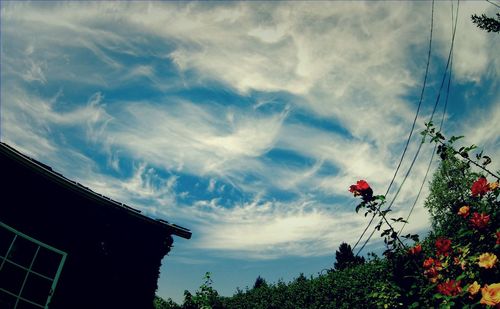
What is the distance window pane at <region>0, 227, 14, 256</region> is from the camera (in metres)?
5.14

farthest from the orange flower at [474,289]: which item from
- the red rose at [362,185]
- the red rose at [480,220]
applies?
the red rose at [362,185]

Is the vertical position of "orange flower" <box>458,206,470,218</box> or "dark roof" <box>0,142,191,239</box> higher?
"dark roof" <box>0,142,191,239</box>

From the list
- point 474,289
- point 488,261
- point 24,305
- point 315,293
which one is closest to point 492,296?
point 474,289

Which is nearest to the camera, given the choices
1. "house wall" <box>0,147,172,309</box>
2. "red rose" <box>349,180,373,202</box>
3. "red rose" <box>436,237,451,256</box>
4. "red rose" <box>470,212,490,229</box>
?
"red rose" <box>470,212,490,229</box>

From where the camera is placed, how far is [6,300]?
5.05 m

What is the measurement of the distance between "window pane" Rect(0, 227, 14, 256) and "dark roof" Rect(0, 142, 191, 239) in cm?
118

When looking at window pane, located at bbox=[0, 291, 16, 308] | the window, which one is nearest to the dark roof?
the window

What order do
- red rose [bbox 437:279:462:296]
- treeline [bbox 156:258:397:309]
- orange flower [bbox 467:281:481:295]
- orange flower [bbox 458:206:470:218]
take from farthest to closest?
treeline [bbox 156:258:397:309]
orange flower [bbox 458:206:470:218]
red rose [bbox 437:279:462:296]
orange flower [bbox 467:281:481:295]

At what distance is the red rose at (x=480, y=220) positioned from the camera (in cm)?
305

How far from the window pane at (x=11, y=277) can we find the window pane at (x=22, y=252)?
11cm

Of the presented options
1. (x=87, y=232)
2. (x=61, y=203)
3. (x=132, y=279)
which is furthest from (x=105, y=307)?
(x=61, y=203)

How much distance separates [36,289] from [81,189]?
2.01 meters

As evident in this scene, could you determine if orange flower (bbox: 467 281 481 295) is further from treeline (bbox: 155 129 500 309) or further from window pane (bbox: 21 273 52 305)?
window pane (bbox: 21 273 52 305)

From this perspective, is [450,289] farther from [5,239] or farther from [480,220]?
[5,239]
